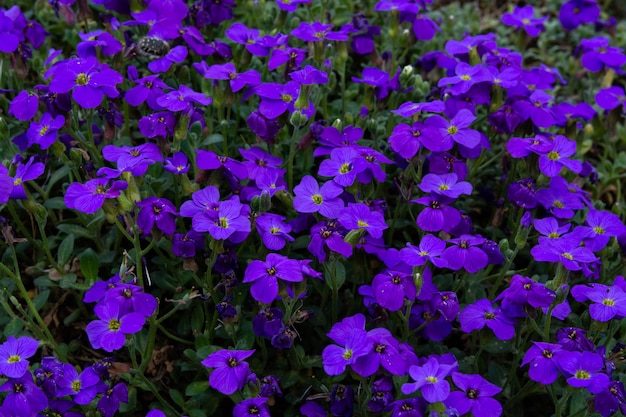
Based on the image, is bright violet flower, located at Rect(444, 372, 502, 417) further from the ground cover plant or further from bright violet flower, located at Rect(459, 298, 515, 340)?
bright violet flower, located at Rect(459, 298, 515, 340)

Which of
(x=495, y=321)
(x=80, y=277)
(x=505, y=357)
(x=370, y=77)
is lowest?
(x=505, y=357)

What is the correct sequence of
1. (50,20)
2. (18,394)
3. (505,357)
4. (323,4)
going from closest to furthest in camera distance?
(18,394) → (505,357) → (323,4) → (50,20)

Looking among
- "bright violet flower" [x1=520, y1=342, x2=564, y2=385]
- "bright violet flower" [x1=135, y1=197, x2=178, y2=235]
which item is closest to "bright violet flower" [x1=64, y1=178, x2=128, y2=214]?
"bright violet flower" [x1=135, y1=197, x2=178, y2=235]

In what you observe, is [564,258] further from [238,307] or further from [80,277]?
[80,277]

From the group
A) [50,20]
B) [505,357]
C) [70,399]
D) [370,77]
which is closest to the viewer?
[70,399]

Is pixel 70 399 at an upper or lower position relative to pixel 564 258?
lower

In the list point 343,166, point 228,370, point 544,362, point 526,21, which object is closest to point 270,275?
point 228,370

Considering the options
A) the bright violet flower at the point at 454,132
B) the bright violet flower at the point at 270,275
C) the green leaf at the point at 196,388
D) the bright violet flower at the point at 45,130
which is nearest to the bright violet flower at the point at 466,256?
the bright violet flower at the point at 454,132

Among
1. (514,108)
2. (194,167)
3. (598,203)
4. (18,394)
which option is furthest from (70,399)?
(598,203)
